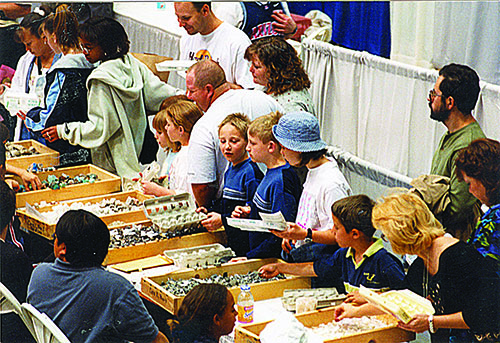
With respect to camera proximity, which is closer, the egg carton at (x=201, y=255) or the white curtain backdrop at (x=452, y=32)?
the white curtain backdrop at (x=452, y=32)

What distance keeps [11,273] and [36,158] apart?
51 cm

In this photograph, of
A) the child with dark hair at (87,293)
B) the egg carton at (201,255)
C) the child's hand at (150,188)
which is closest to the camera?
the child with dark hair at (87,293)

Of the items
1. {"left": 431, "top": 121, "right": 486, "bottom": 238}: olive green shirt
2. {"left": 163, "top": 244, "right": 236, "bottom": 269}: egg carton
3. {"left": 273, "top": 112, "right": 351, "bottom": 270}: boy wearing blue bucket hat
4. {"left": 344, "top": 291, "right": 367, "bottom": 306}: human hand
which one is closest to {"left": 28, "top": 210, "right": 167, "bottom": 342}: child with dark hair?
{"left": 163, "top": 244, "right": 236, "bottom": 269}: egg carton

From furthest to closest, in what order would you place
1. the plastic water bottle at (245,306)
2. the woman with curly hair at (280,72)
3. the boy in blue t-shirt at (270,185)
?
1. the woman with curly hair at (280,72)
2. the boy in blue t-shirt at (270,185)
3. the plastic water bottle at (245,306)

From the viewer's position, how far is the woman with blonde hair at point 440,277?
3045mm

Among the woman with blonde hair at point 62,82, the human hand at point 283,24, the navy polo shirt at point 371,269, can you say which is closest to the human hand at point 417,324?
Result: the navy polo shirt at point 371,269

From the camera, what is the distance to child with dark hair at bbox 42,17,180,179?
3.60m

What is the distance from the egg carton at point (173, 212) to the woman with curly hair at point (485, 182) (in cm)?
118

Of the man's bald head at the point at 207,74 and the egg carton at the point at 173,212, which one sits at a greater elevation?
the man's bald head at the point at 207,74

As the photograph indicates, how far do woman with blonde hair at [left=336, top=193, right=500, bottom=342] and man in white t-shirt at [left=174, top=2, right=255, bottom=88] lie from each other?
97 centimetres

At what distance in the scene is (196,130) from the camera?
147 inches

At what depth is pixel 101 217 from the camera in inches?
141

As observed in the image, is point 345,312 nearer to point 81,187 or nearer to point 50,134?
point 81,187

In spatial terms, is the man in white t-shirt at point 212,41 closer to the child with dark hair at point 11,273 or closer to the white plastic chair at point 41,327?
the child with dark hair at point 11,273
